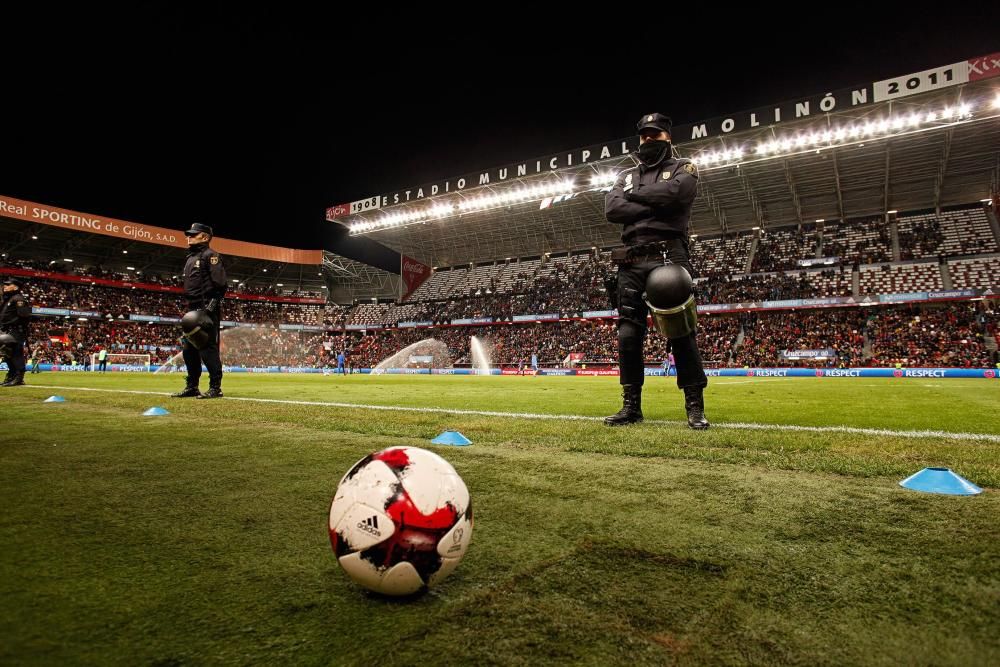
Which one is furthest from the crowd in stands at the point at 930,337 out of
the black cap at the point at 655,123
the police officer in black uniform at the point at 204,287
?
the police officer in black uniform at the point at 204,287

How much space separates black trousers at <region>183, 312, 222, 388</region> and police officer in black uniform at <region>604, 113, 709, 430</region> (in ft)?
20.4

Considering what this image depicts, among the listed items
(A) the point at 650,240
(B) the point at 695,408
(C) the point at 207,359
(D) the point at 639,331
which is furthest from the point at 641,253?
(C) the point at 207,359

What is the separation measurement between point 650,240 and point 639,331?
2.79 feet

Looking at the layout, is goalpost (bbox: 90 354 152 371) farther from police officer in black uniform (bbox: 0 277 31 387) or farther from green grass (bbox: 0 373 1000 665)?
green grass (bbox: 0 373 1000 665)

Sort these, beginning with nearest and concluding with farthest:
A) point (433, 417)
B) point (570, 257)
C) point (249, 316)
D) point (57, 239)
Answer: point (433, 417) → point (57, 239) → point (570, 257) → point (249, 316)

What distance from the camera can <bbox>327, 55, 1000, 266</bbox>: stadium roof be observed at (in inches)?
980

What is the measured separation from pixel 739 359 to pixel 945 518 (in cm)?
3368

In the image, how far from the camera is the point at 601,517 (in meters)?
2.11

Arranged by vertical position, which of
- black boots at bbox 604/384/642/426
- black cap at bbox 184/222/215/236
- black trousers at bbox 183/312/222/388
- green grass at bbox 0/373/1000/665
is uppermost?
black cap at bbox 184/222/215/236

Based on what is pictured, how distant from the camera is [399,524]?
1.47 meters

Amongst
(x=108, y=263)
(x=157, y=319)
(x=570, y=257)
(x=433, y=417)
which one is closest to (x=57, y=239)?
(x=108, y=263)

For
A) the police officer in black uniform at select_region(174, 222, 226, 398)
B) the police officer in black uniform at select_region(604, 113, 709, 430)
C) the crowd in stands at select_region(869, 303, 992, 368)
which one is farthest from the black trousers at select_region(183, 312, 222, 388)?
the crowd in stands at select_region(869, 303, 992, 368)

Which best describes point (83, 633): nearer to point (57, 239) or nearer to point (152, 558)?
point (152, 558)

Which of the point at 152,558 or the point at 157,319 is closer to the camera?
the point at 152,558
